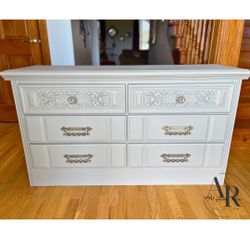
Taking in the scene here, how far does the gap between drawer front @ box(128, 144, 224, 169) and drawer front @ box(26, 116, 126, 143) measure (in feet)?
0.53

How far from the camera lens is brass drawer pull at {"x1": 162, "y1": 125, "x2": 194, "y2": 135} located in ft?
4.60

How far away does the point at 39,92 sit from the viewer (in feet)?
4.30

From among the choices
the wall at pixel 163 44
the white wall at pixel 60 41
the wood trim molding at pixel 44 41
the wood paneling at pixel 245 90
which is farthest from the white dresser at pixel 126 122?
the wall at pixel 163 44

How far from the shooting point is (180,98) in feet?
4.38

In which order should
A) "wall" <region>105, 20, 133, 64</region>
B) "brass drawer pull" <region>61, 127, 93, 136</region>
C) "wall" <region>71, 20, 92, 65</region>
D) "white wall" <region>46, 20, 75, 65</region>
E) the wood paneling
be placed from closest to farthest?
1. "brass drawer pull" <region>61, 127, 93, 136</region>
2. the wood paneling
3. "white wall" <region>46, 20, 75, 65</region>
4. "wall" <region>71, 20, 92, 65</region>
5. "wall" <region>105, 20, 133, 64</region>

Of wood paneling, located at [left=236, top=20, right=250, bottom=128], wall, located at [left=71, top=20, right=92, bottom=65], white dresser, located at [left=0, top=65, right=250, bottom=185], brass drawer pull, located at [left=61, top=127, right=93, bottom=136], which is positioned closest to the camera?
white dresser, located at [left=0, top=65, right=250, bottom=185]

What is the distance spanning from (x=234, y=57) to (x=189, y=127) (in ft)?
2.46

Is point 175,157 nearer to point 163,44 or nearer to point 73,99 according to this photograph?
point 73,99

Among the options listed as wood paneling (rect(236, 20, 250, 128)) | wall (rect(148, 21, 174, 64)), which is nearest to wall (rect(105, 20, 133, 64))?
wall (rect(148, 21, 174, 64))

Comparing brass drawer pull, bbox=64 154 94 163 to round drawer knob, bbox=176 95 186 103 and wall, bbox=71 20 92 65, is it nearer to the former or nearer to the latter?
round drawer knob, bbox=176 95 186 103

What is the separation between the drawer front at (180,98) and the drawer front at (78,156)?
311 millimetres
